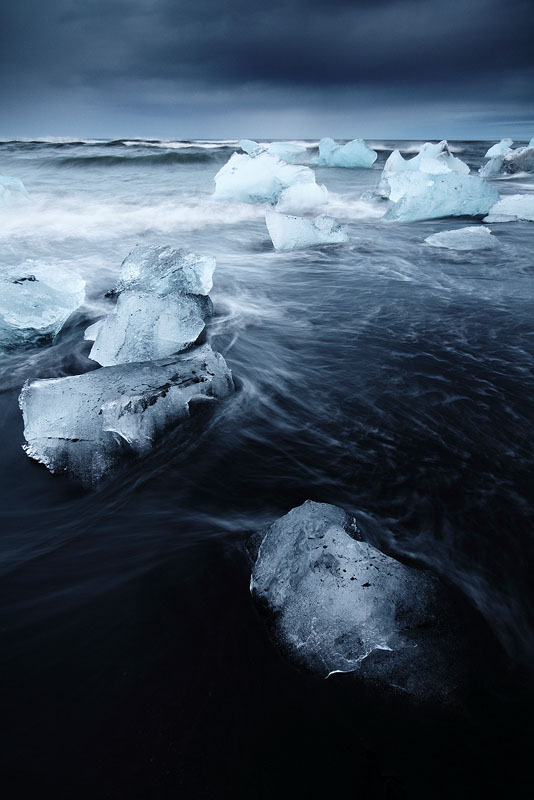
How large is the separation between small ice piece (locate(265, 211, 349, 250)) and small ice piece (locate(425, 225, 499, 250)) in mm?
1943

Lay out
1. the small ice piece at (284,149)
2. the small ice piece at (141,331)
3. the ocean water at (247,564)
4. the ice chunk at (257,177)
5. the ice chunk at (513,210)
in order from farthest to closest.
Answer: the small ice piece at (284,149) → the ice chunk at (257,177) → the ice chunk at (513,210) → the small ice piece at (141,331) → the ocean water at (247,564)

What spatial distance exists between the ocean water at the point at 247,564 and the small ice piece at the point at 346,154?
65.3 ft

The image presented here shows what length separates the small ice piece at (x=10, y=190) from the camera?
1167cm

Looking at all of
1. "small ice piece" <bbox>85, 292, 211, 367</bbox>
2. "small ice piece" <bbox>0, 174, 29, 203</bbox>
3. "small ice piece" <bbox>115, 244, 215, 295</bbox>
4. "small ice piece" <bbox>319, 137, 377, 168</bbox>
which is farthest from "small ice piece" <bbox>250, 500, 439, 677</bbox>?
"small ice piece" <bbox>319, 137, 377, 168</bbox>

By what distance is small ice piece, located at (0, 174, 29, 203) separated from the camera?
11.7 m

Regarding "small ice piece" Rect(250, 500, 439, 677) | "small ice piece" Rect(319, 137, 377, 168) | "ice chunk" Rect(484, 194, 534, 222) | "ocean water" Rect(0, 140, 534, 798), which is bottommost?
"ocean water" Rect(0, 140, 534, 798)

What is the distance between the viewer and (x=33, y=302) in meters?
4.28

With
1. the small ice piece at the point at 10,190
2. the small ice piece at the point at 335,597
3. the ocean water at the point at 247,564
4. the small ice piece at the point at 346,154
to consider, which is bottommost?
the ocean water at the point at 247,564

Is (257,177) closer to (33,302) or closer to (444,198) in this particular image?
(444,198)

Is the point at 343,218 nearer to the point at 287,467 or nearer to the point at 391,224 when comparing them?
the point at 391,224

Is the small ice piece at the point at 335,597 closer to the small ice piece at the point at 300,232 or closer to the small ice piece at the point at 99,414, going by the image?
the small ice piece at the point at 99,414

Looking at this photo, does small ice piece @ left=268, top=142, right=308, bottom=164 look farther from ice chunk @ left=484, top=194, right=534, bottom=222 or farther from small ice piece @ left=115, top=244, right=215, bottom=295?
small ice piece @ left=115, top=244, right=215, bottom=295

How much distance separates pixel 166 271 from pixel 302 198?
8.96 meters

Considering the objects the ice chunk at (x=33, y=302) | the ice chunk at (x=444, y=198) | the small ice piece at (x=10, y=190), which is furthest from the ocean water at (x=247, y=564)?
the small ice piece at (x=10, y=190)
